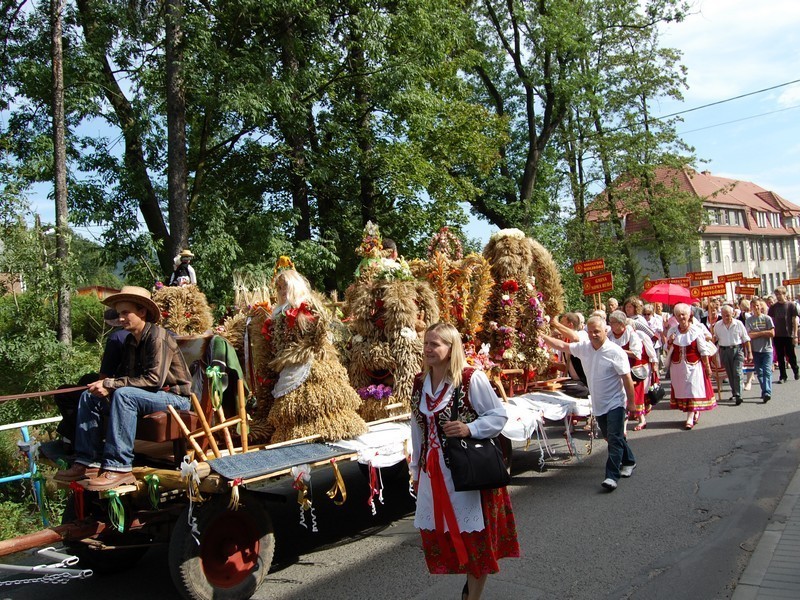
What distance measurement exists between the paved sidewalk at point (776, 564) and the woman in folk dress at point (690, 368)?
464cm

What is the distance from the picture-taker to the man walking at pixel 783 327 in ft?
50.0

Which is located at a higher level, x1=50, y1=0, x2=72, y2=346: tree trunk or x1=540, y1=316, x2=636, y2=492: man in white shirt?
x1=50, y1=0, x2=72, y2=346: tree trunk

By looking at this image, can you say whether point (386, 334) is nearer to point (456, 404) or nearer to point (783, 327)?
point (456, 404)

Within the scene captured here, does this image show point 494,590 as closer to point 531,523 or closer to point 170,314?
point 531,523

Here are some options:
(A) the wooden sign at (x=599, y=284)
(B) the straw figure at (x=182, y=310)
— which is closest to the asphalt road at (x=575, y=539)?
(B) the straw figure at (x=182, y=310)

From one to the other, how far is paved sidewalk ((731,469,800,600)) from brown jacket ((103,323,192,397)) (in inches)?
176

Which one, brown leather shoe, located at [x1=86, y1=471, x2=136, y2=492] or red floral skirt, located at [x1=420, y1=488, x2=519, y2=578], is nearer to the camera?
red floral skirt, located at [x1=420, y1=488, x2=519, y2=578]

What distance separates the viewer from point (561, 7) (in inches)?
963

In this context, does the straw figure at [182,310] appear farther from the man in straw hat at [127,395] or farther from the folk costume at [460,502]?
the folk costume at [460,502]

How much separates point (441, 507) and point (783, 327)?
564 inches

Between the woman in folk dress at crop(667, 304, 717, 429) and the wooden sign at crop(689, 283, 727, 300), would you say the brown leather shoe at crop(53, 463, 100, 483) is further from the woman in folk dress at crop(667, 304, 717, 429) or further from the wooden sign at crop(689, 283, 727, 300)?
the wooden sign at crop(689, 283, 727, 300)

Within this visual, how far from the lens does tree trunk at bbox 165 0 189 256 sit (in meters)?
12.2

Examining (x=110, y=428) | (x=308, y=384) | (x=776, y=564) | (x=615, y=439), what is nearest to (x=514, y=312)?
(x=615, y=439)

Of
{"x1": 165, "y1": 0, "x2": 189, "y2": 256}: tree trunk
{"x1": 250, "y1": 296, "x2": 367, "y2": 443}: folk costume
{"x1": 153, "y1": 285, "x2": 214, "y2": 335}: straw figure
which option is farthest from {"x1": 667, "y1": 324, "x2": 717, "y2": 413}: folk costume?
{"x1": 165, "y1": 0, "x2": 189, "y2": 256}: tree trunk
